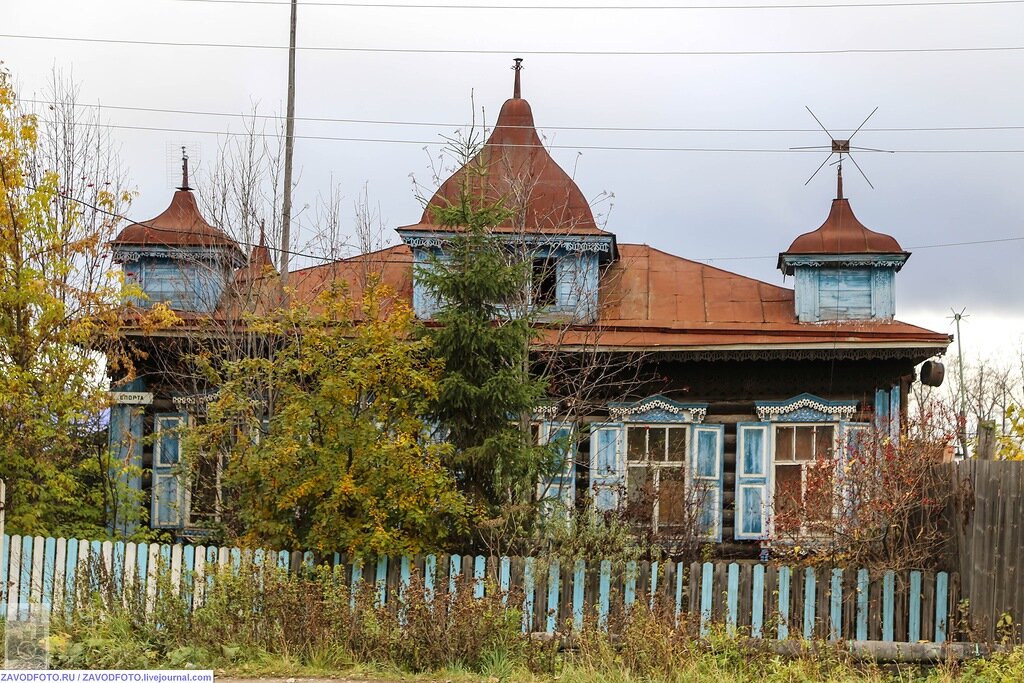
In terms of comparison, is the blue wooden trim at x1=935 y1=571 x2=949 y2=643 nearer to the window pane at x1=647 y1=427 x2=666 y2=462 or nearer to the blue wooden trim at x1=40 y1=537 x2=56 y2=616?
the window pane at x1=647 y1=427 x2=666 y2=462

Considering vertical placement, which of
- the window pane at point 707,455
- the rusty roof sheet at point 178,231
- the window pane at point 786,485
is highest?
the rusty roof sheet at point 178,231

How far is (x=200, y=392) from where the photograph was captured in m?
17.1

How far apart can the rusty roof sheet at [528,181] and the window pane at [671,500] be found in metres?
3.67

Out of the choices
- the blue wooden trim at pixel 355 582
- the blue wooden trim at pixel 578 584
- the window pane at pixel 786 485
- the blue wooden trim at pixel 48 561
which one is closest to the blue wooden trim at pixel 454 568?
the blue wooden trim at pixel 355 582

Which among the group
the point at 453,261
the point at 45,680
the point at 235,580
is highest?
the point at 453,261

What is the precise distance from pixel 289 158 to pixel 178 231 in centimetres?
205

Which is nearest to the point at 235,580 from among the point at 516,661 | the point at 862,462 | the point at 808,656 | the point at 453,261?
the point at 516,661

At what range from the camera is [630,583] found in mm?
11102

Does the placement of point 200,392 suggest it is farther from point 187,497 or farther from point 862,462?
point 862,462

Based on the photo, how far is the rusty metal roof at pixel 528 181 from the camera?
673 inches

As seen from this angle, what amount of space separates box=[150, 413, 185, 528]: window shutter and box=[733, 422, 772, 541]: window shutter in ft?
25.8

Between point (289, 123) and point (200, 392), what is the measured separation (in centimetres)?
458

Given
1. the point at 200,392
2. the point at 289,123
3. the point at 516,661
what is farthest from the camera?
the point at 289,123

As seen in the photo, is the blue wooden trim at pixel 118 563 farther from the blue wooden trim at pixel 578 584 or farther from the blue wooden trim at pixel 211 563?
the blue wooden trim at pixel 578 584
